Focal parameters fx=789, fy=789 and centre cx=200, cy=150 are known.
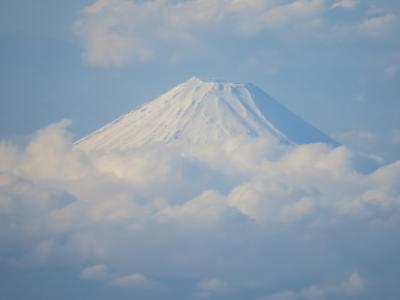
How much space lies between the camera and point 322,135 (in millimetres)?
177625

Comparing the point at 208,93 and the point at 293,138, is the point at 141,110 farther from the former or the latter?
the point at 293,138

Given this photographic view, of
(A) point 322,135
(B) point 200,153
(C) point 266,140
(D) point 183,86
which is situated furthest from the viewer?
(A) point 322,135

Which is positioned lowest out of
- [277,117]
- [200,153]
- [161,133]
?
[200,153]

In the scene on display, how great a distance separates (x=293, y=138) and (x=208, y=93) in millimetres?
21758

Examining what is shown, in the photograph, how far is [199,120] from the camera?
496ft

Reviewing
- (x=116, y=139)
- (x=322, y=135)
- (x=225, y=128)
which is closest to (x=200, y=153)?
(x=225, y=128)

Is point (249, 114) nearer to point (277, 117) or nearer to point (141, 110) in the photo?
point (277, 117)

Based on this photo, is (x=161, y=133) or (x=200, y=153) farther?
(x=161, y=133)

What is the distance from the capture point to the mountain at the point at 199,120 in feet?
490

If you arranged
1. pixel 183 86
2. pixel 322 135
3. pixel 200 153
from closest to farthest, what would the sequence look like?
pixel 200 153, pixel 183 86, pixel 322 135

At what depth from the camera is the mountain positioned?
149m

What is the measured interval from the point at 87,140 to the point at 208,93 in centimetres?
2854

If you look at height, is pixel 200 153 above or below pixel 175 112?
below

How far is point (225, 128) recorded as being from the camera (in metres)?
149
